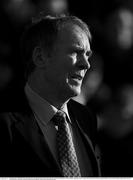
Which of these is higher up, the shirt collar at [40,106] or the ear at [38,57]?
the ear at [38,57]

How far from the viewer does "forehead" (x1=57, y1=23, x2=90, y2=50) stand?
0.79m

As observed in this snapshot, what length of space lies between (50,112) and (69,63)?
0.36 feet

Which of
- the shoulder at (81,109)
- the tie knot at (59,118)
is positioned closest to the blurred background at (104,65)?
the shoulder at (81,109)

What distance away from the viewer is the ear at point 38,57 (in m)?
0.81

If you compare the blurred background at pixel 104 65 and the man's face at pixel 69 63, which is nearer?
the man's face at pixel 69 63

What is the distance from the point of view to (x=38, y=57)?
32.2 inches

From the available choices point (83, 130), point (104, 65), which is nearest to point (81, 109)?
point (83, 130)

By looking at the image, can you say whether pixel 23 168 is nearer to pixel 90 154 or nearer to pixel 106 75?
pixel 90 154

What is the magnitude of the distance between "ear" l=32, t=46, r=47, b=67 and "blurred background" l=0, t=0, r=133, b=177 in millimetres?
80

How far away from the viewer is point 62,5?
37.4 inches

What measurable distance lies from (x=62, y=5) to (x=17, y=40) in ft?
0.48

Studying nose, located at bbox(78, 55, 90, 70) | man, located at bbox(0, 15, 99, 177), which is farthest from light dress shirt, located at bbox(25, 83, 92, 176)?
nose, located at bbox(78, 55, 90, 70)

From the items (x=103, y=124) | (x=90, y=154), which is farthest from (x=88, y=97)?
(x=90, y=154)

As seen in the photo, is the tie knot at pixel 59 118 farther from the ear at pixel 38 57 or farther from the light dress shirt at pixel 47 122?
the ear at pixel 38 57
